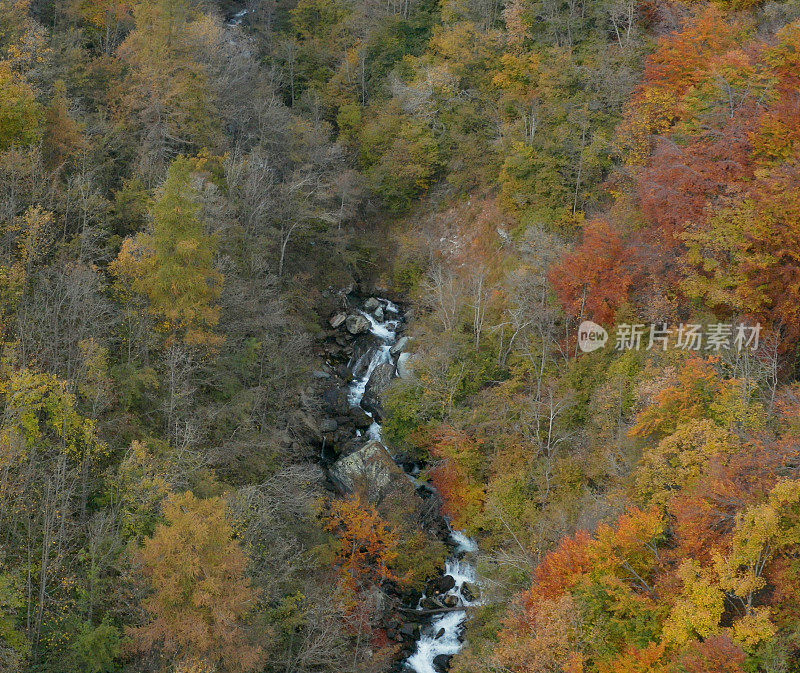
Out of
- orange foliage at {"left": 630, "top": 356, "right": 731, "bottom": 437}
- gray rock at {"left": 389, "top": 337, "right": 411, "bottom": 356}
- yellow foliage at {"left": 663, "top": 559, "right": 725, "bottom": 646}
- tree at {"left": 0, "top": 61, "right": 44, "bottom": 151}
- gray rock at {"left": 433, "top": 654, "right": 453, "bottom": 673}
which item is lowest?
gray rock at {"left": 433, "top": 654, "right": 453, "bottom": 673}

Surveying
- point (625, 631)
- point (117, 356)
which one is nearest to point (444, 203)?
point (117, 356)

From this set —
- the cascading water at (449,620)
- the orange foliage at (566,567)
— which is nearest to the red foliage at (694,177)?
the orange foliage at (566,567)

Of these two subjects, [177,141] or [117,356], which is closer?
[117,356]

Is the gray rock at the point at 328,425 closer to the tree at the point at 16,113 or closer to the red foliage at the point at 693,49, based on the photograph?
the tree at the point at 16,113

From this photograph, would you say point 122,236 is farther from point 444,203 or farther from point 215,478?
point 444,203

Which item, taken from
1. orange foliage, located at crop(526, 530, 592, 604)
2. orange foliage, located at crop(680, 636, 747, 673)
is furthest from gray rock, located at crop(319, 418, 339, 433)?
orange foliage, located at crop(680, 636, 747, 673)

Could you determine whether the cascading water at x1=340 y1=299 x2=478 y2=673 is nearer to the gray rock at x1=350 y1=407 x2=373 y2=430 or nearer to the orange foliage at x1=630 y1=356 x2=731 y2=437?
the gray rock at x1=350 y1=407 x2=373 y2=430
